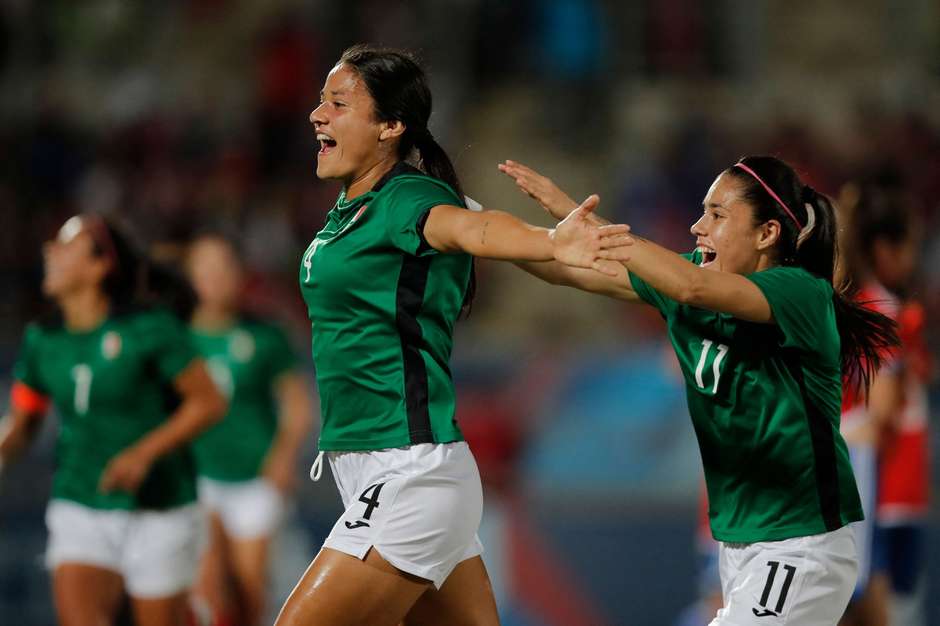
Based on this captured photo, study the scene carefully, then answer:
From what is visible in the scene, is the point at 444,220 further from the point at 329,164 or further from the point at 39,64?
the point at 39,64

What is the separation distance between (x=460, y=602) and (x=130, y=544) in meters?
2.11

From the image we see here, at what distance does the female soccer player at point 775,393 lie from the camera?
4.22 m

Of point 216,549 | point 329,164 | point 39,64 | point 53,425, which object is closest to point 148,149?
point 39,64

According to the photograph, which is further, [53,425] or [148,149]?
[148,149]

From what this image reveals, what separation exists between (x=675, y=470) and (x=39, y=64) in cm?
751

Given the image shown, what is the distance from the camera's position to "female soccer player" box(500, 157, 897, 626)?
4.22m

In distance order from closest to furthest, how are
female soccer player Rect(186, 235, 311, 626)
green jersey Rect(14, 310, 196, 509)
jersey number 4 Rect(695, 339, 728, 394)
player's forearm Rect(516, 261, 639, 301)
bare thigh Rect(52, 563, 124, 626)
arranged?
A: 1. jersey number 4 Rect(695, 339, 728, 394)
2. player's forearm Rect(516, 261, 639, 301)
3. bare thigh Rect(52, 563, 124, 626)
4. green jersey Rect(14, 310, 196, 509)
5. female soccer player Rect(186, 235, 311, 626)

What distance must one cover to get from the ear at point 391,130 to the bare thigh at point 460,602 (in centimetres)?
128

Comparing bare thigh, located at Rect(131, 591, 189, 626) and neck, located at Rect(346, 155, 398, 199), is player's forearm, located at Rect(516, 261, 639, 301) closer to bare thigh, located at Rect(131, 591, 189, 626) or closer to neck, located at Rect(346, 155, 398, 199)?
neck, located at Rect(346, 155, 398, 199)

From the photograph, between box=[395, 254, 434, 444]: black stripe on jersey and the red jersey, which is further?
the red jersey

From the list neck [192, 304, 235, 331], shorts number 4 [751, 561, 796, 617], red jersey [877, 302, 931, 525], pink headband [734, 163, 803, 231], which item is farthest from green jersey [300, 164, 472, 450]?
neck [192, 304, 235, 331]

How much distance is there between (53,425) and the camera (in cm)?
913

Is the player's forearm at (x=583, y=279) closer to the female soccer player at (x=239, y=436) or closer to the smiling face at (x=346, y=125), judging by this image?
the smiling face at (x=346, y=125)

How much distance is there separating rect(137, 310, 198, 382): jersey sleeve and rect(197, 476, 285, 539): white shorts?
2.07 m
